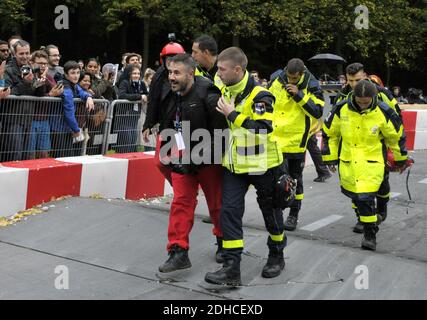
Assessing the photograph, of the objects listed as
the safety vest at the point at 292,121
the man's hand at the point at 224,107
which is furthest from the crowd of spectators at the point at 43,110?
the man's hand at the point at 224,107

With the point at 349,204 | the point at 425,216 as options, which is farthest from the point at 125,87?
the point at 425,216

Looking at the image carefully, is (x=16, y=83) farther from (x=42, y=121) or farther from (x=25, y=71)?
(x=42, y=121)

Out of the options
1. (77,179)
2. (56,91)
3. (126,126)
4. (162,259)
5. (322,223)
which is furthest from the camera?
(126,126)

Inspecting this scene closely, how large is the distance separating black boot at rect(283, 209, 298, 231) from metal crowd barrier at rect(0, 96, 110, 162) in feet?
9.53

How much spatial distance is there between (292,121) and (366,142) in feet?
3.85

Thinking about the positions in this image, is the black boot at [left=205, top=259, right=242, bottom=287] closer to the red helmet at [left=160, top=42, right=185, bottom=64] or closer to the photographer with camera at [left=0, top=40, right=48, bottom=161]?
the red helmet at [left=160, top=42, right=185, bottom=64]

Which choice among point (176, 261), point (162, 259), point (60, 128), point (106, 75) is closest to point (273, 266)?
point (176, 261)

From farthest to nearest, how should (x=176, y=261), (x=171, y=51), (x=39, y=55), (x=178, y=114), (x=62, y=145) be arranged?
(x=39, y=55) → (x=62, y=145) → (x=171, y=51) → (x=178, y=114) → (x=176, y=261)

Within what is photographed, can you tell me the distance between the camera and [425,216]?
25.8 ft

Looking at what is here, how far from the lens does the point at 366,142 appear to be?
237 inches

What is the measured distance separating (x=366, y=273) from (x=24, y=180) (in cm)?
366

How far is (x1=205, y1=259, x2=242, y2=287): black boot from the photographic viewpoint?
471 centimetres

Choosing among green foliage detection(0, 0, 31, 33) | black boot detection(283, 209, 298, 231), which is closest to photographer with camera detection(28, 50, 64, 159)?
black boot detection(283, 209, 298, 231)
